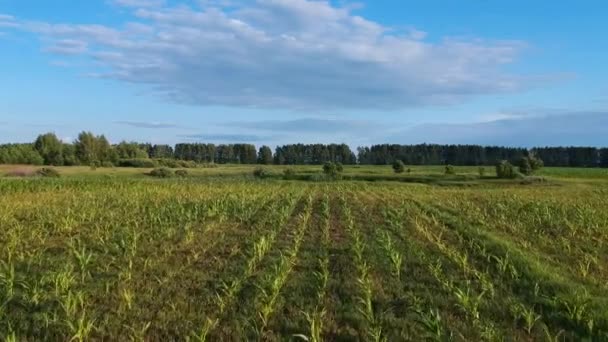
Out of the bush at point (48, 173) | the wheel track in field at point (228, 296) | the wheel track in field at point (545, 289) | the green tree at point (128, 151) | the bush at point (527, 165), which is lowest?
the wheel track in field at point (545, 289)

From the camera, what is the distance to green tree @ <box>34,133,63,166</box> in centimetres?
11388

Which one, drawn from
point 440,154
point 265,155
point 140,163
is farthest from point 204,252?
point 265,155

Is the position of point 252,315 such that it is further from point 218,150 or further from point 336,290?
point 218,150

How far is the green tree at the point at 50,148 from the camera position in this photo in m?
114

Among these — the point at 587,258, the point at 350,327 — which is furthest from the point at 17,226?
the point at 587,258

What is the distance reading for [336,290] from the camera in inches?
359

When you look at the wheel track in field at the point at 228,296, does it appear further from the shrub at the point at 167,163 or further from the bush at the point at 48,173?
the shrub at the point at 167,163

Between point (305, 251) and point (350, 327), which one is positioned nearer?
point (350, 327)

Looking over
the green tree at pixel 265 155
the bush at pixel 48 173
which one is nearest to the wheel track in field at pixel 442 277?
the bush at pixel 48 173

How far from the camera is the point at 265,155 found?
157 m

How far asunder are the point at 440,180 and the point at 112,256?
51.3 m

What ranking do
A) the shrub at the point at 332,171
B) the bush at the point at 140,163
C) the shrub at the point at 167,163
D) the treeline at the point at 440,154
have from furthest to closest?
the treeline at the point at 440,154, the shrub at the point at 167,163, the bush at the point at 140,163, the shrub at the point at 332,171

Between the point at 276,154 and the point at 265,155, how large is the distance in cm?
349

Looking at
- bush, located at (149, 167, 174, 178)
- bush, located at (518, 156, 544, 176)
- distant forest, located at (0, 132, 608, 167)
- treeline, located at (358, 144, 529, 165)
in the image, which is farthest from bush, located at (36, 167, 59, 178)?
treeline, located at (358, 144, 529, 165)
